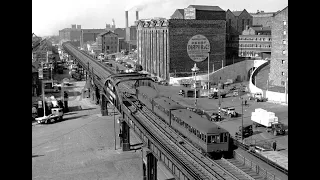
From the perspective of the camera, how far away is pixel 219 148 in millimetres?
21812

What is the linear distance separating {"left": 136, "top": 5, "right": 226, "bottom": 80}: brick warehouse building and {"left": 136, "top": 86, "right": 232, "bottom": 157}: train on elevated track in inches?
1493

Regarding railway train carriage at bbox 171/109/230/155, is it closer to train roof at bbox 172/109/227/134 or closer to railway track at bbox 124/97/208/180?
train roof at bbox 172/109/227/134

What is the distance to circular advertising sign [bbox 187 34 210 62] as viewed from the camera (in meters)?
71.4

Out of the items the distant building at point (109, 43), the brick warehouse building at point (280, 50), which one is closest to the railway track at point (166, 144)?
the brick warehouse building at point (280, 50)

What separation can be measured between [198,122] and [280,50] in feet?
114

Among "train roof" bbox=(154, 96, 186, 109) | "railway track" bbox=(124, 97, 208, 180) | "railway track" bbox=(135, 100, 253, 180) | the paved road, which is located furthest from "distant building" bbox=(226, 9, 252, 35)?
"railway track" bbox=(135, 100, 253, 180)

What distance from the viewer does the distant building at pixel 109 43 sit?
5689 inches

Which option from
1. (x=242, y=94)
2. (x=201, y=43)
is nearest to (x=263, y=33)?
(x=201, y=43)

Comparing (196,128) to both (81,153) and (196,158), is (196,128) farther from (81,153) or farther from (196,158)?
(81,153)

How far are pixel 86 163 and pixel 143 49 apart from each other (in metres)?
54.2

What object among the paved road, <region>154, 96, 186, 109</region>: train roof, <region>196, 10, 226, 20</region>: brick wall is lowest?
the paved road

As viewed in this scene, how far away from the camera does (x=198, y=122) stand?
936 inches
